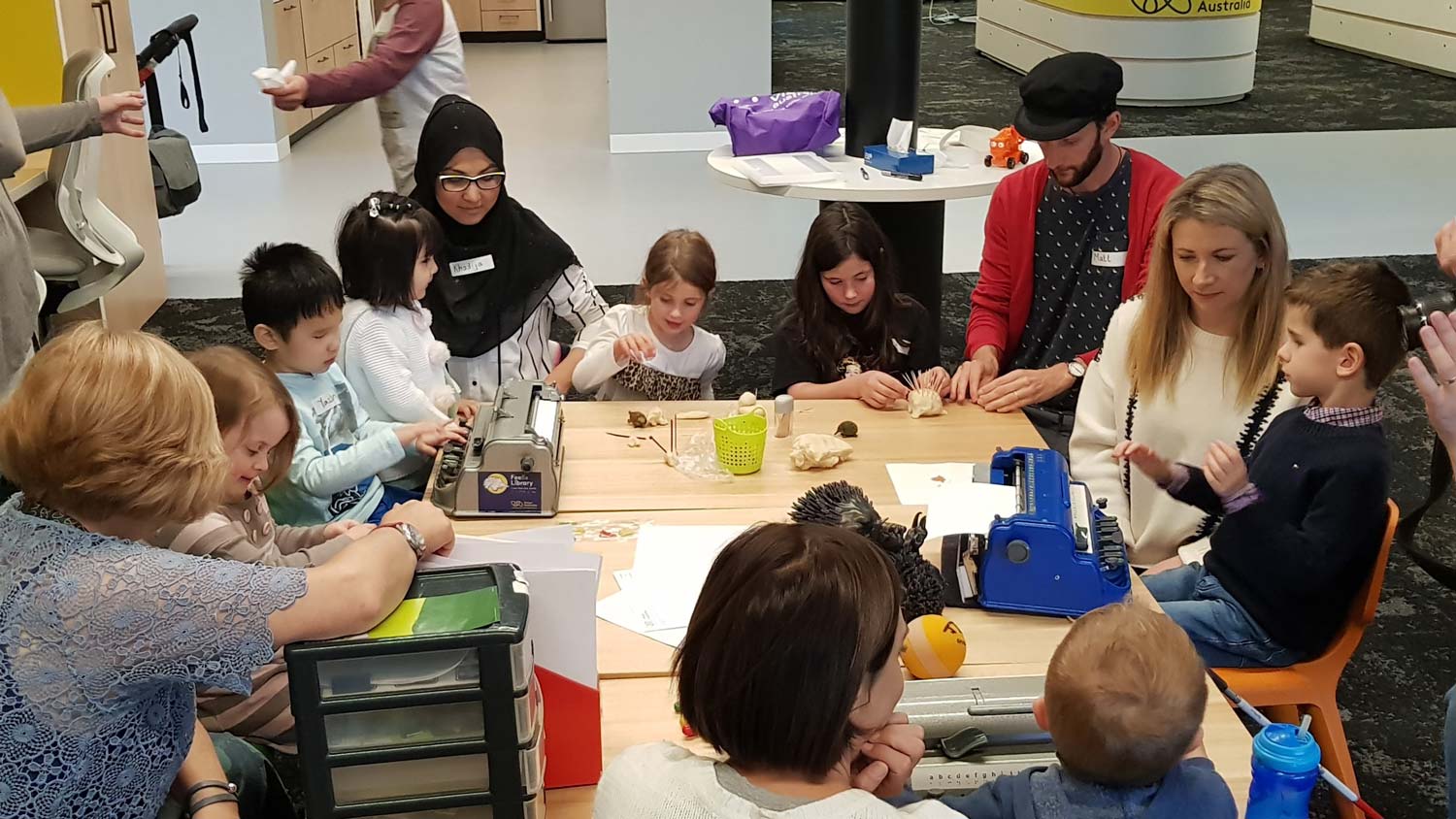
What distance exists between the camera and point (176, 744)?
1572 mm

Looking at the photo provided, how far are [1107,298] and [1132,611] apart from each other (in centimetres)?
179

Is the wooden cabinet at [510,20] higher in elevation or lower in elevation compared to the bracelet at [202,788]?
lower

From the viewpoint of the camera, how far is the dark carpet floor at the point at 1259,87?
29.3 feet

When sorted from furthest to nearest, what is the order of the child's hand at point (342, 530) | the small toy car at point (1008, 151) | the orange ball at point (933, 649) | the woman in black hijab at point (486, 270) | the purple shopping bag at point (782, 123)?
the purple shopping bag at point (782, 123) < the small toy car at point (1008, 151) < the woman in black hijab at point (486, 270) < the child's hand at point (342, 530) < the orange ball at point (933, 649)

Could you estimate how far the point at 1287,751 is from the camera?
136 centimetres

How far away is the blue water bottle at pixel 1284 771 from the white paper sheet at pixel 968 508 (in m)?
0.58

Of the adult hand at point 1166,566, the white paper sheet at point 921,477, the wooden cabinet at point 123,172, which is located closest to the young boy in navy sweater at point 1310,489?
the adult hand at point 1166,566

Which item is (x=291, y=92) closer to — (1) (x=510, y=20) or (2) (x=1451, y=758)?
(2) (x=1451, y=758)

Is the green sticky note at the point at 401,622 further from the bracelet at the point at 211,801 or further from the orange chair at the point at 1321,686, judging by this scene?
the orange chair at the point at 1321,686

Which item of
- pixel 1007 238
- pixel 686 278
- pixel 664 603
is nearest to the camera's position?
pixel 664 603

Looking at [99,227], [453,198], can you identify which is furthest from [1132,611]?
[99,227]

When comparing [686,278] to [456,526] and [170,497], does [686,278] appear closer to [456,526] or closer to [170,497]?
[456,526]

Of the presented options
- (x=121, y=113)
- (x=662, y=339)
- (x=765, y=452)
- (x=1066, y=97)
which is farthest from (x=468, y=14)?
(x=765, y=452)

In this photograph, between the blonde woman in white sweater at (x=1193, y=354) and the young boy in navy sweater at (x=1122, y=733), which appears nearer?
the young boy in navy sweater at (x=1122, y=733)
